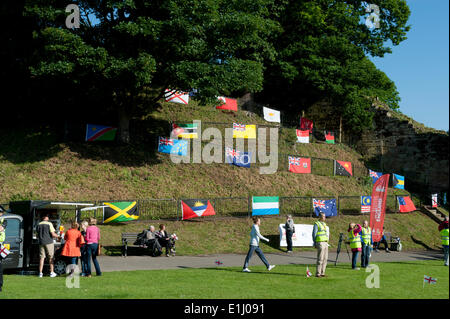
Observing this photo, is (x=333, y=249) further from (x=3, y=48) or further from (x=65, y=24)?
(x=3, y=48)

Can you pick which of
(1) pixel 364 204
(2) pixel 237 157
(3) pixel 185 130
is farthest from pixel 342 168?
(3) pixel 185 130

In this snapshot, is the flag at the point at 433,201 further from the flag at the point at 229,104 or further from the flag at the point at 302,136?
the flag at the point at 229,104

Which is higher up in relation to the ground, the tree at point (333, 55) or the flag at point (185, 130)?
the tree at point (333, 55)

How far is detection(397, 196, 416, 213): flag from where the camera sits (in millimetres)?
30781

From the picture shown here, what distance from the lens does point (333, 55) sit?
3938 centimetres

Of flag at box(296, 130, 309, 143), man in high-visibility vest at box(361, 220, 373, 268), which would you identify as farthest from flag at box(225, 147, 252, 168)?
man in high-visibility vest at box(361, 220, 373, 268)

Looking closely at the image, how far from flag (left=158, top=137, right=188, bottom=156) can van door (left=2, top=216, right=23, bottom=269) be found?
15235mm

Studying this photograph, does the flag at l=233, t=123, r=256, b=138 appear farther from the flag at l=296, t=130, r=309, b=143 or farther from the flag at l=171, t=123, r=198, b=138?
the flag at l=296, t=130, r=309, b=143

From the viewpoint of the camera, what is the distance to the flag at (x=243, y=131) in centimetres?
3247

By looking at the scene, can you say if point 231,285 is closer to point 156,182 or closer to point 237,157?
point 156,182

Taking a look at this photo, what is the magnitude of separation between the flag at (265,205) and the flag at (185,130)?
7853 millimetres

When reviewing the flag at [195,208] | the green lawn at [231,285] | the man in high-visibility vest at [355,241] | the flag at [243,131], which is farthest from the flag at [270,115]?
the green lawn at [231,285]

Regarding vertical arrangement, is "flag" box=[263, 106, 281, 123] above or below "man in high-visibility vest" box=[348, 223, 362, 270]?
above

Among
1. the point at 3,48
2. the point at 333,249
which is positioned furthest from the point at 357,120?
the point at 3,48
